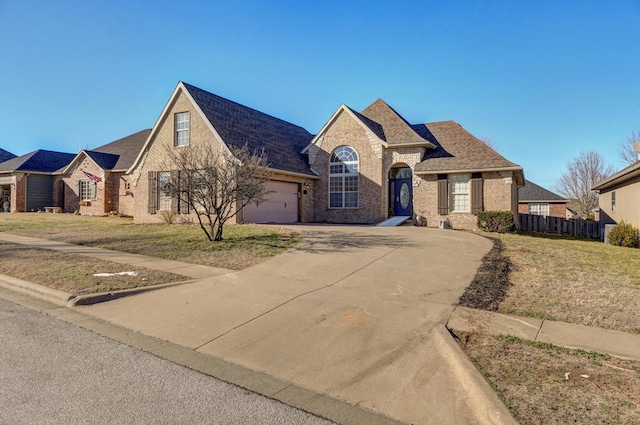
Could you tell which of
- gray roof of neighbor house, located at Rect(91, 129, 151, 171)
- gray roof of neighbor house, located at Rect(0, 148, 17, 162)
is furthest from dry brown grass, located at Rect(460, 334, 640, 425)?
gray roof of neighbor house, located at Rect(0, 148, 17, 162)

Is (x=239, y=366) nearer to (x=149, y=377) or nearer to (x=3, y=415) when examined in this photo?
(x=149, y=377)

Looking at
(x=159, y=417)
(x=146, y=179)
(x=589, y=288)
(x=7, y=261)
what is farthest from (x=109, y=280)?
(x=146, y=179)

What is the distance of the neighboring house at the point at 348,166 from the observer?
63.4 ft

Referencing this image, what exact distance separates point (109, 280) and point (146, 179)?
15.4 m

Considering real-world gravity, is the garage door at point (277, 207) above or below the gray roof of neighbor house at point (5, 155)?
below

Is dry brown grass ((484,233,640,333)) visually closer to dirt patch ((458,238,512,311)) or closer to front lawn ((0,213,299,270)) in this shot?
dirt patch ((458,238,512,311))

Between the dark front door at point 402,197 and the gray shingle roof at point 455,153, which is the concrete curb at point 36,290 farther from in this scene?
the dark front door at point 402,197

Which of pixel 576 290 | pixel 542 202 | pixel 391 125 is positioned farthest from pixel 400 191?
pixel 542 202

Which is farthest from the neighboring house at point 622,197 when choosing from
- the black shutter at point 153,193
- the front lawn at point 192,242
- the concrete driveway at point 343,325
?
the black shutter at point 153,193

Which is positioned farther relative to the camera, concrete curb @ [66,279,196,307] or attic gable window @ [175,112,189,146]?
attic gable window @ [175,112,189,146]

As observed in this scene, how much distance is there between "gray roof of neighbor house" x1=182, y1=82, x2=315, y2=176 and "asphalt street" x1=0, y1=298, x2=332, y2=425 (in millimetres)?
14717

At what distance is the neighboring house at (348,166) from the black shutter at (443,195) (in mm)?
48

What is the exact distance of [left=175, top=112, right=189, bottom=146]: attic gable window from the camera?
2053cm

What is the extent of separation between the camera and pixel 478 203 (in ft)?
62.6
